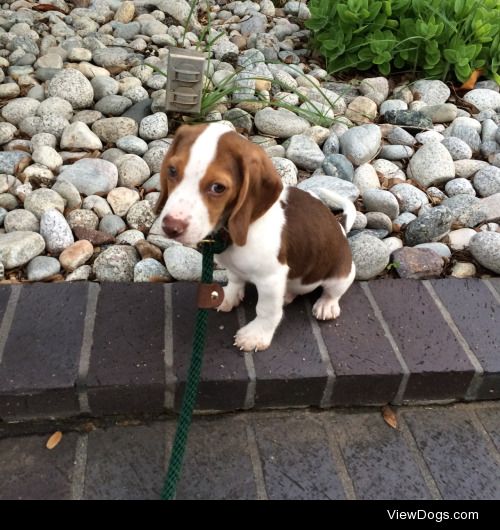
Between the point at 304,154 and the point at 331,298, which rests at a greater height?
the point at 304,154

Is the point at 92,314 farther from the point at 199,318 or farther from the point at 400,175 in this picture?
the point at 400,175

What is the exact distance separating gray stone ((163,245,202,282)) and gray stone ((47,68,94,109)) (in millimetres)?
1344

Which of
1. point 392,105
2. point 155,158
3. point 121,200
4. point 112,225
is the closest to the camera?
point 112,225

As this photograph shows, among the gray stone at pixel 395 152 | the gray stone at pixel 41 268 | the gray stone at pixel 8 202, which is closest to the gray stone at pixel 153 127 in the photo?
the gray stone at pixel 8 202

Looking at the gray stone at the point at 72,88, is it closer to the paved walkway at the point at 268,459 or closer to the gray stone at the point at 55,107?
the gray stone at the point at 55,107

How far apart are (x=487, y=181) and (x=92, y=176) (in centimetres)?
202

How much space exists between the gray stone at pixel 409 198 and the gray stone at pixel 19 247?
1.73 meters

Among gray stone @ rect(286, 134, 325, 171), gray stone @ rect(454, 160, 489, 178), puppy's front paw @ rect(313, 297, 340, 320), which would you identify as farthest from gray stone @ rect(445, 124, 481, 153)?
puppy's front paw @ rect(313, 297, 340, 320)

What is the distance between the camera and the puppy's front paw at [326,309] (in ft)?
7.61

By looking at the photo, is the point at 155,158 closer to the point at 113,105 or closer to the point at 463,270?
the point at 113,105

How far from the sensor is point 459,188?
3094mm

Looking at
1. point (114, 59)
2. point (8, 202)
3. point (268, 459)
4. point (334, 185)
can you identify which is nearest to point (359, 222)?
point (334, 185)

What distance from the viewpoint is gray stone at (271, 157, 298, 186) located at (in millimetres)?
2938
